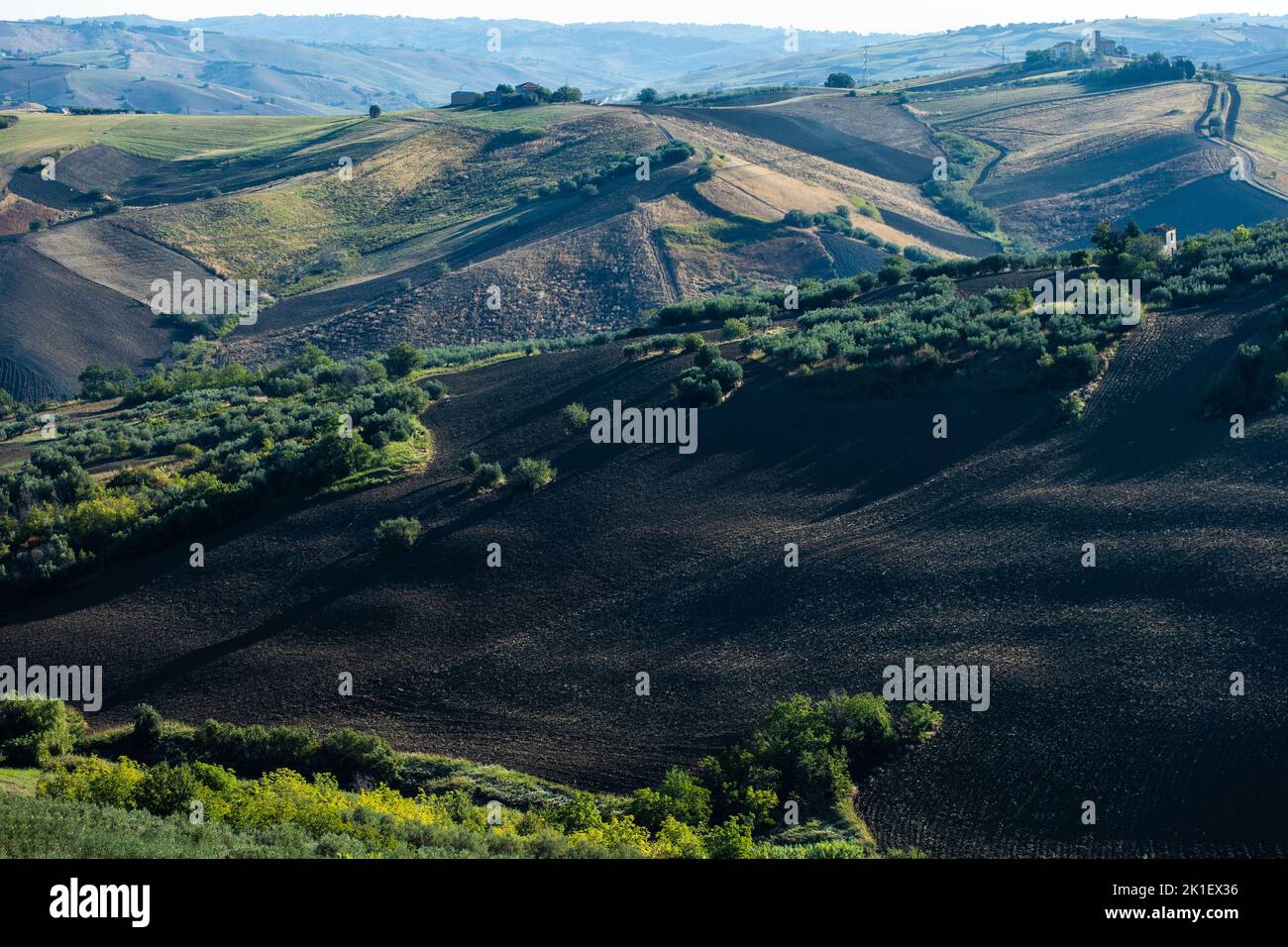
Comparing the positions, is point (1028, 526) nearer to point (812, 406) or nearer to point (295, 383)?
Answer: point (812, 406)

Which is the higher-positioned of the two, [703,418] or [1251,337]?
[1251,337]

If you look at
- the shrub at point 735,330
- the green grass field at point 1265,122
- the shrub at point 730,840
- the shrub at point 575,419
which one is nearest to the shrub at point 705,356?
the shrub at point 735,330

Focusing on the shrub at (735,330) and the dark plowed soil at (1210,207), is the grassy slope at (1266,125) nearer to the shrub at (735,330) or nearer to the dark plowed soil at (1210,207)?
the dark plowed soil at (1210,207)

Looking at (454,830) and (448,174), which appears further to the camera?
(448,174)

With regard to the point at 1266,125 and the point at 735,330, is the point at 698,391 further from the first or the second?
the point at 1266,125

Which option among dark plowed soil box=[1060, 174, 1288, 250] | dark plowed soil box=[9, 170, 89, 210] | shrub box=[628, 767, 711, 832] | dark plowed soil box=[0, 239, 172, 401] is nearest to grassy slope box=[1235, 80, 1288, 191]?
dark plowed soil box=[1060, 174, 1288, 250]
